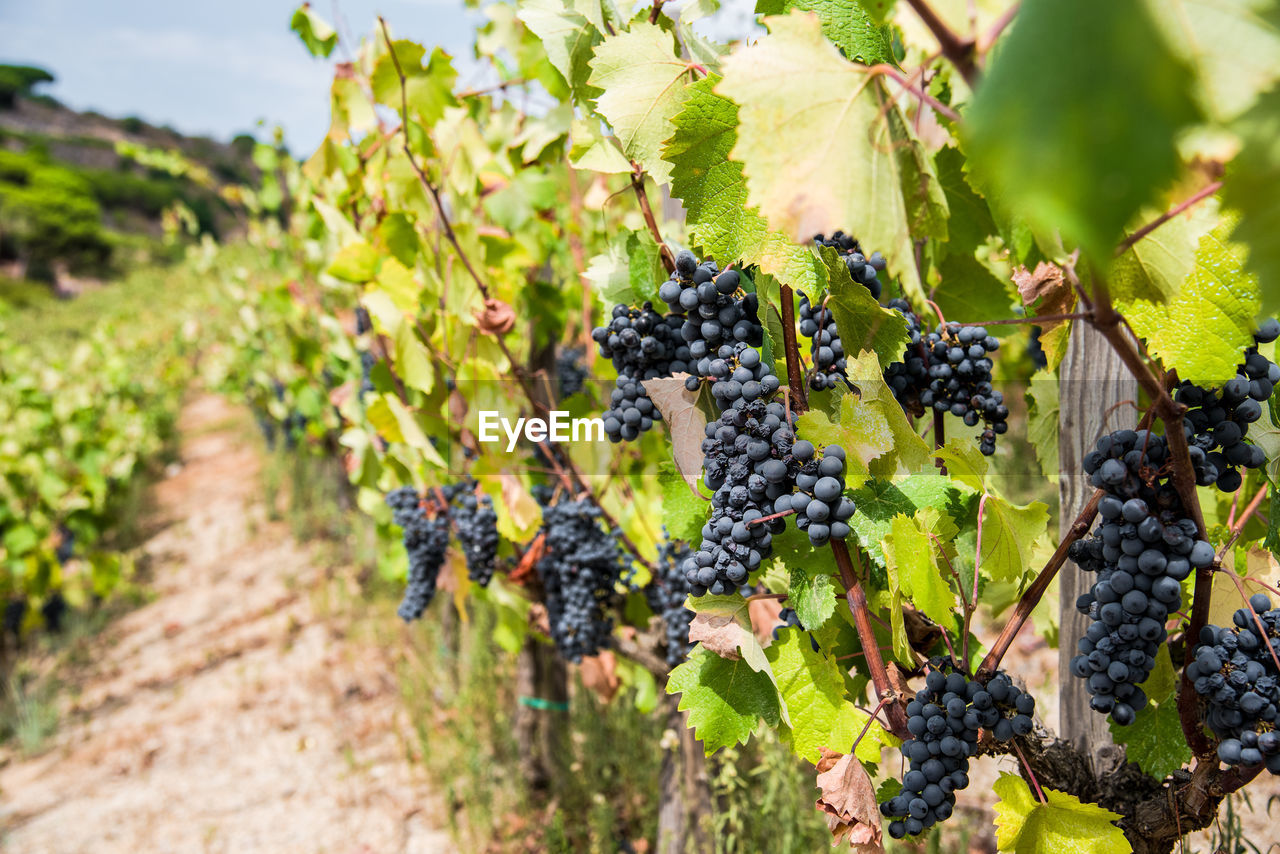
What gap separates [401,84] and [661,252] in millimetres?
1189

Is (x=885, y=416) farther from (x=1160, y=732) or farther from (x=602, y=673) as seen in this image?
(x=602, y=673)

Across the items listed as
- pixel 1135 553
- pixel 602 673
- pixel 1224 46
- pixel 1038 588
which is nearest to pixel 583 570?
pixel 602 673

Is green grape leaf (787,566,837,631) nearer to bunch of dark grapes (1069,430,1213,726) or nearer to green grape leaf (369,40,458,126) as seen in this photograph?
bunch of dark grapes (1069,430,1213,726)

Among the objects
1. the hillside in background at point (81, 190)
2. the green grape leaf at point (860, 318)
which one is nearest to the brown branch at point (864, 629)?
the green grape leaf at point (860, 318)

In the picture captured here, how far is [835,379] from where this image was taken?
97cm

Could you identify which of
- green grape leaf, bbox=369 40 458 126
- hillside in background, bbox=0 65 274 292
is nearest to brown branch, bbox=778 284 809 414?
green grape leaf, bbox=369 40 458 126

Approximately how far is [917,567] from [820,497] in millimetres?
135

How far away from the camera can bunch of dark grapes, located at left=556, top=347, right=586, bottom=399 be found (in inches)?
106

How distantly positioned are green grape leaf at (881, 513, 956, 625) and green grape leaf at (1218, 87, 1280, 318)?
51 centimetres

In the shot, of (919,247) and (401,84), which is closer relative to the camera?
(919,247)

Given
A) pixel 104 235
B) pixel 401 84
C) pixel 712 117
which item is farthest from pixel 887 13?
pixel 104 235

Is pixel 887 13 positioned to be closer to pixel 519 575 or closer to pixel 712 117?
pixel 712 117

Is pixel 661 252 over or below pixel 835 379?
over

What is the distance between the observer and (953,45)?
470mm
